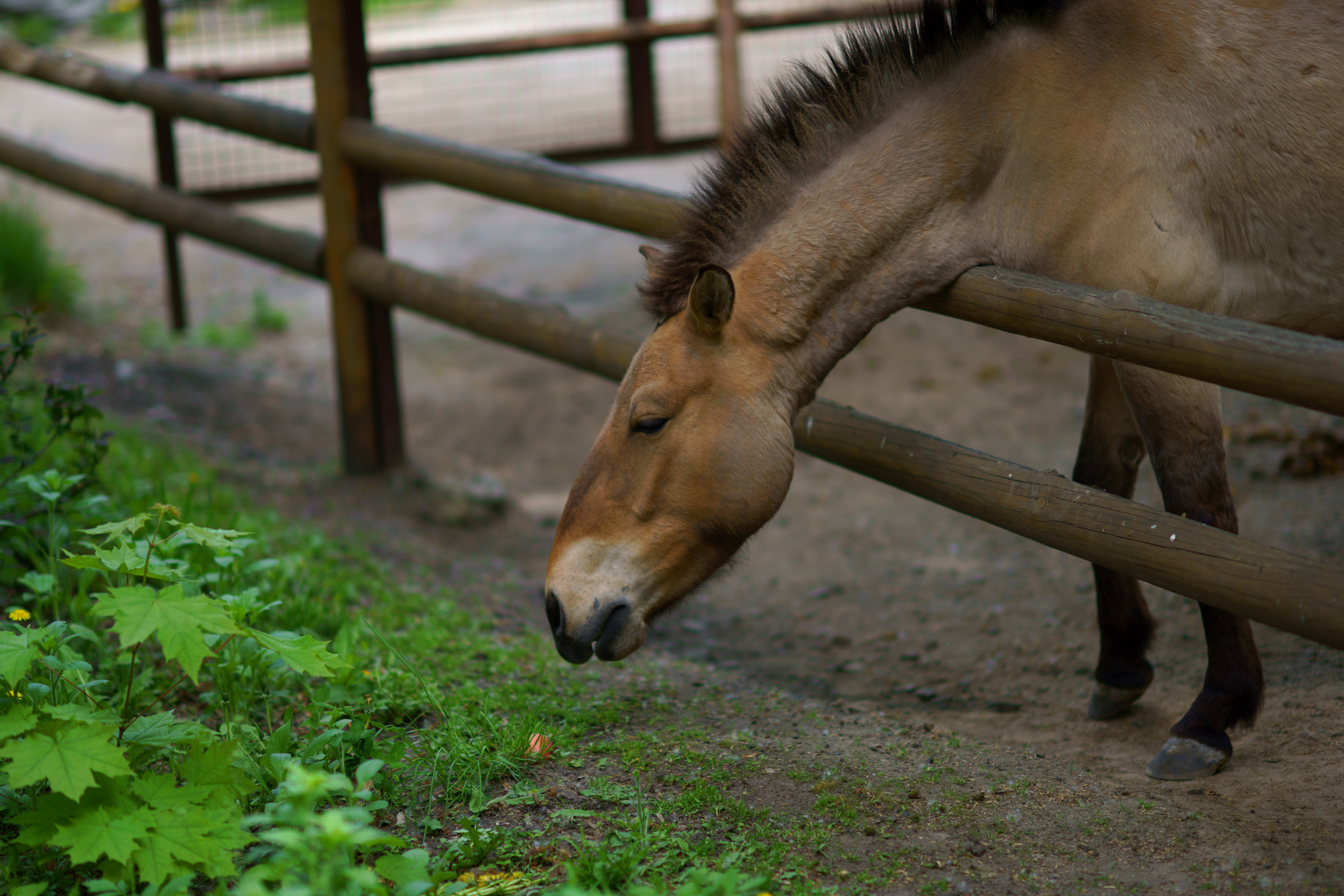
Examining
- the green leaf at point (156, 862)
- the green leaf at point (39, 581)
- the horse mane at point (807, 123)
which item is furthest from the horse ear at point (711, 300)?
the green leaf at point (39, 581)

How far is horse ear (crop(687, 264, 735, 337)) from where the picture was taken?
2.23 meters

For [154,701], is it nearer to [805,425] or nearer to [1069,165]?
[805,425]

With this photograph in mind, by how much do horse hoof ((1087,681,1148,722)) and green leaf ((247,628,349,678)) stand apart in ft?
6.61

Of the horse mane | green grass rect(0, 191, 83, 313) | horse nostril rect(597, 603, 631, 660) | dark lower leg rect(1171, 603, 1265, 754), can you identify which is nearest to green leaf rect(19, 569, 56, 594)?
horse nostril rect(597, 603, 631, 660)

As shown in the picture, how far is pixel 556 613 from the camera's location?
7.47 ft

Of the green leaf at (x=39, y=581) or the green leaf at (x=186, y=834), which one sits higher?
the green leaf at (x=39, y=581)

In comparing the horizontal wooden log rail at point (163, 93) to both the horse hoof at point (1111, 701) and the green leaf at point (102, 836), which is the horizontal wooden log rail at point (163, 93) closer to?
the green leaf at point (102, 836)

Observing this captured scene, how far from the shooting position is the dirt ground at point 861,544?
7.45 ft

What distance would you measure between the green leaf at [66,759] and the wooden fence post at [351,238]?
3009mm

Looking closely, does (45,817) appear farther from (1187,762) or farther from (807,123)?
(1187,762)

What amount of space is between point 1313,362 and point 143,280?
7.72 m

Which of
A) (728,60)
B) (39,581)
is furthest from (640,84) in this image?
(39,581)

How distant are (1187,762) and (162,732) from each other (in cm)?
218

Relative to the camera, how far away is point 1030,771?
2.39 metres
